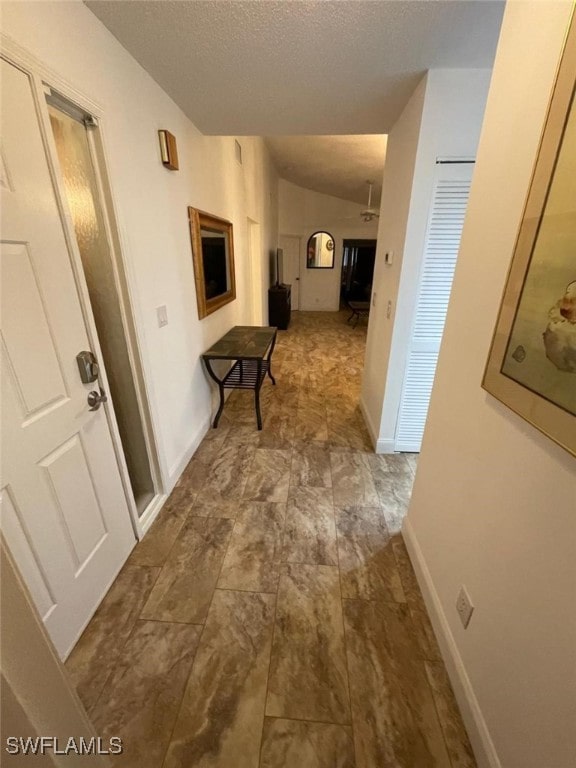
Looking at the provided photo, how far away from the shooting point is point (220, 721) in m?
1.01

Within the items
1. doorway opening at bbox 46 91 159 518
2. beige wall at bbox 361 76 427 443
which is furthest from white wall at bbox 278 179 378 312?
doorway opening at bbox 46 91 159 518

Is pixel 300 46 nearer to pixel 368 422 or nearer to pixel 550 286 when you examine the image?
pixel 550 286

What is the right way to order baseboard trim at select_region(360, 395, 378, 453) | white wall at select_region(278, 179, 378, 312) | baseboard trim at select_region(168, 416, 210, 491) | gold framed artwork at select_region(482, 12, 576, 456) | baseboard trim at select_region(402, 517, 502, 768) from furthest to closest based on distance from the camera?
white wall at select_region(278, 179, 378, 312), baseboard trim at select_region(360, 395, 378, 453), baseboard trim at select_region(168, 416, 210, 491), baseboard trim at select_region(402, 517, 502, 768), gold framed artwork at select_region(482, 12, 576, 456)

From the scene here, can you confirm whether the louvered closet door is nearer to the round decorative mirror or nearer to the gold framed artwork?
the gold framed artwork

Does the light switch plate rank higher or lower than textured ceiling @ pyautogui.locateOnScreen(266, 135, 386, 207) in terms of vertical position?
lower

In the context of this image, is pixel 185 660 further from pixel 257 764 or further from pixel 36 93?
pixel 36 93

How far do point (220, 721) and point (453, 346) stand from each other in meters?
1.57

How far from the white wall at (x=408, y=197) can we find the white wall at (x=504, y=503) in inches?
29.5

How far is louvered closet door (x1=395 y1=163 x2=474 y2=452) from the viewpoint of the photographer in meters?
1.72

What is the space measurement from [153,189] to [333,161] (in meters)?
3.98

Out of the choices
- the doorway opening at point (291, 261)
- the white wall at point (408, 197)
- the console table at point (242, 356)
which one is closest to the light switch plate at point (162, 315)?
the console table at point (242, 356)

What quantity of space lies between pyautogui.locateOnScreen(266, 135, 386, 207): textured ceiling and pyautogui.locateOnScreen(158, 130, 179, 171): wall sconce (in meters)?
2.80

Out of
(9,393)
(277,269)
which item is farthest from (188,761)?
(277,269)

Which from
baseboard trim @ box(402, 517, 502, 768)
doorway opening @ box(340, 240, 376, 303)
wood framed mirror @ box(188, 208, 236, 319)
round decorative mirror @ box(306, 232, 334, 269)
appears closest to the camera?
baseboard trim @ box(402, 517, 502, 768)
